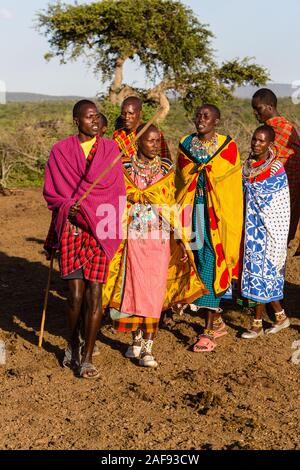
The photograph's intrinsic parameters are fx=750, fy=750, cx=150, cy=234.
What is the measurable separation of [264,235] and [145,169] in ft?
4.17

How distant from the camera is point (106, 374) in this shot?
546 cm

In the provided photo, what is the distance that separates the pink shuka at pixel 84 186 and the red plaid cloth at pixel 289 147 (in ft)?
6.43

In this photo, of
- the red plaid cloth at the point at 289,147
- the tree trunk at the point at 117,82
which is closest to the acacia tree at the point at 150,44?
the tree trunk at the point at 117,82

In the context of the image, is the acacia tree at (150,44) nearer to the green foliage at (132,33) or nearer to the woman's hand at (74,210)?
the green foliage at (132,33)

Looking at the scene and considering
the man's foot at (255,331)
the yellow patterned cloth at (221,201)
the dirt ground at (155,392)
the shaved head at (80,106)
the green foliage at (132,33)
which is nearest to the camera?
the dirt ground at (155,392)

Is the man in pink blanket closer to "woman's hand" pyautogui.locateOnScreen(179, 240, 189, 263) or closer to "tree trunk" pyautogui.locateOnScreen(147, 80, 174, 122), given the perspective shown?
"woman's hand" pyautogui.locateOnScreen(179, 240, 189, 263)

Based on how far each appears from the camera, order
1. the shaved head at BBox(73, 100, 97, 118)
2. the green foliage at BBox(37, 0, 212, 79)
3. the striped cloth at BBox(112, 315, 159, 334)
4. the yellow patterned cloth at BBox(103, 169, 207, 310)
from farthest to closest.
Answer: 1. the green foliage at BBox(37, 0, 212, 79)
2. the striped cloth at BBox(112, 315, 159, 334)
3. the yellow patterned cloth at BBox(103, 169, 207, 310)
4. the shaved head at BBox(73, 100, 97, 118)

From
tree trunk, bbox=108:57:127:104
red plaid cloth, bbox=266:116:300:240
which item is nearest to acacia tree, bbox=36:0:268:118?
tree trunk, bbox=108:57:127:104

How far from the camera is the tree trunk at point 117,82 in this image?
22.8m

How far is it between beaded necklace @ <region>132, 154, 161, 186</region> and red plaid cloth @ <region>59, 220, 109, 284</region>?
69 cm

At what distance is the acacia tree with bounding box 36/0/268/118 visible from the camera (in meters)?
22.8

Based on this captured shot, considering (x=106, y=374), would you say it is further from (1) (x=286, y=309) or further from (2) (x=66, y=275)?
(1) (x=286, y=309)

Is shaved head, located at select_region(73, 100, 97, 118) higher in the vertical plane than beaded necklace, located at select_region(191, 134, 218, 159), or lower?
higher
